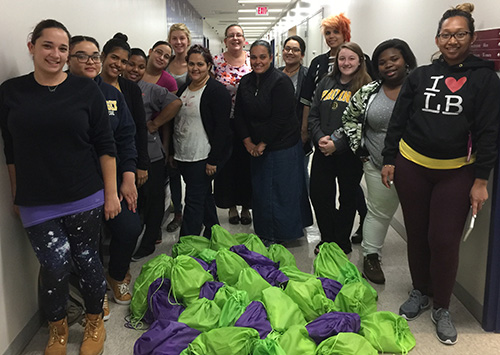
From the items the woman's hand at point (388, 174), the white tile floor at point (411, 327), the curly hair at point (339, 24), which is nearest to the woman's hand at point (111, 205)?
the white tile floor at point (411, 327)

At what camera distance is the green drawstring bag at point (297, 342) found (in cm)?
174

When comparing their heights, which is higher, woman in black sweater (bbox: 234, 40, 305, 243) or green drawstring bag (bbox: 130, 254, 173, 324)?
woman in black sweater (bbox: 234, 40, 305, 243)

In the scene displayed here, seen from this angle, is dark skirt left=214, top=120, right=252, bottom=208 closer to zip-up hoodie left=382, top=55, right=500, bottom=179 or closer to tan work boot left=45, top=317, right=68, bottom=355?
zip-up hoodie left=382, top=55, right=500, bottom=179

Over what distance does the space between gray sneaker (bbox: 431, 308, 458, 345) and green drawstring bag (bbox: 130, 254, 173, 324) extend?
4.72 feet

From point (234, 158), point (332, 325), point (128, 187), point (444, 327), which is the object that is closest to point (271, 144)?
point (234, 158)

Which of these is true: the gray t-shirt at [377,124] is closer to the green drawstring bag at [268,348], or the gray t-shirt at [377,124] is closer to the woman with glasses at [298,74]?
the woman with glasses at [298,74]

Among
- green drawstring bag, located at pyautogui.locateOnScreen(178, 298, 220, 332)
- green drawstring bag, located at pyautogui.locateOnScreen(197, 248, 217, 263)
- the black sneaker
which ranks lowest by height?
the black sneaker

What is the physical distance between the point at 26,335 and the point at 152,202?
1.16m

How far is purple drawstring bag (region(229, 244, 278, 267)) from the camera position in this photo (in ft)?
8.17

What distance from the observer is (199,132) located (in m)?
2.80

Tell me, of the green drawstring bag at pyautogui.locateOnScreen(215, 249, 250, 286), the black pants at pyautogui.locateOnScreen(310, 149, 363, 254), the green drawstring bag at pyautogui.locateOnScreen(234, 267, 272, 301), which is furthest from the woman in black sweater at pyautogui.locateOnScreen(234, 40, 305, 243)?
the green drawstring bag at pyautogui.locateOnScreen(234, 267, 272, 301)

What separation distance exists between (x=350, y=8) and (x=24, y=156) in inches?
198

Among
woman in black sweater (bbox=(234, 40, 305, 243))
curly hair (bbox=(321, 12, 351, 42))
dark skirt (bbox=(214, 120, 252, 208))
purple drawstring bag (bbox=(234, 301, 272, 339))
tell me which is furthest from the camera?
dark skirt (bbox=(214, 120, 252, 208))

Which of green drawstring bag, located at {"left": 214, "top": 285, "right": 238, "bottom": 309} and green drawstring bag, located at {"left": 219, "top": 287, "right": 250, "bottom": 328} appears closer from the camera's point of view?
green drawstring bag, located at {"left": 219, "top": 287, "right": 250, "bottom": 328}
